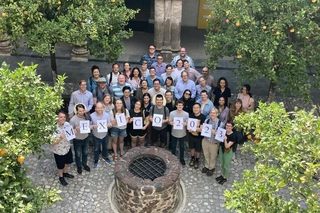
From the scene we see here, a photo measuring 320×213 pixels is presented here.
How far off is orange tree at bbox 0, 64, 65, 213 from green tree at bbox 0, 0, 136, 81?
3.69 m

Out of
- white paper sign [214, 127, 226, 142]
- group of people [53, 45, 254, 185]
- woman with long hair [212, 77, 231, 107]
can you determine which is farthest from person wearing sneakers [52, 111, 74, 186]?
woman with long hair [212, 77, 231, 107]

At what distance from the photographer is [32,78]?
269 inches

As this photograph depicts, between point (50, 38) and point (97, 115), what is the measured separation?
237 cm

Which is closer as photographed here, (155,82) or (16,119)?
(16,119)

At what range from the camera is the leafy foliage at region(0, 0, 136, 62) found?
1030cm

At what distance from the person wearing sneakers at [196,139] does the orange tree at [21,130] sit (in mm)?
3804

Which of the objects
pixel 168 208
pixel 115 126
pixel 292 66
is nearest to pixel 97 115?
pixel 115 126

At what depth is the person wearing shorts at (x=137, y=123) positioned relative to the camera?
404 inches

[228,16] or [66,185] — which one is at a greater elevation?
[228,16]

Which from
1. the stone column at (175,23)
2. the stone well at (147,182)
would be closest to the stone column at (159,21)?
the stone column at (175,23)

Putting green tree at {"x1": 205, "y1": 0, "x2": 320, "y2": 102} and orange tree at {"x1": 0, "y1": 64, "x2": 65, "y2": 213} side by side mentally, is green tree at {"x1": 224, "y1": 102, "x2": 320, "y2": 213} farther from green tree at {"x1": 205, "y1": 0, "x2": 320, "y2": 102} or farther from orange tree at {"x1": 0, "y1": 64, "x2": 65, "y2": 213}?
green tree at {"x1": 205, "y1": 0, "x2": 320, "y2": 102}

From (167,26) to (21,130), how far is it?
30.6 feet

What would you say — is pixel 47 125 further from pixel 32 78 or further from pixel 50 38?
pixel 50 38

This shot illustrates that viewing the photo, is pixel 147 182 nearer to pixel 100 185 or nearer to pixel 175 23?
pixel 100 185
